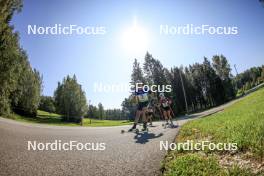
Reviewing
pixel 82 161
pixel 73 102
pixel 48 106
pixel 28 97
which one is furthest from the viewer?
pixel 48 106

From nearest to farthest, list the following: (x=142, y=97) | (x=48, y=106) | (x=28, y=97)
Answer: (x=142, y=97), (x=28, y=97), (x=48, y=106)

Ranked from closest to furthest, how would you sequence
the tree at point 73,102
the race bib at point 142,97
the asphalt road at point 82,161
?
the asphalt road at point 82,161 < the race bib at point 142,97 < the tree at point 73,102

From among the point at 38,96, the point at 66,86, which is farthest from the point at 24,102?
the point at 66,86

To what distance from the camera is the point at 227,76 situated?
278 feet

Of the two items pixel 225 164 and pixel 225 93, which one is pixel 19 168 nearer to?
pixel 225 164

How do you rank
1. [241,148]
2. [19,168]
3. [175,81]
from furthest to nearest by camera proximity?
[175,81], [241,148], [19,168]

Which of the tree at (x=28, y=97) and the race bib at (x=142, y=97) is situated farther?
the tree at (x=28, y=97)

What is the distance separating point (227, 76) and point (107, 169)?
89.8m

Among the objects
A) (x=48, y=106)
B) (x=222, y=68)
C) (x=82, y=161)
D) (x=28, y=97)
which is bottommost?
(x=82, y=161)

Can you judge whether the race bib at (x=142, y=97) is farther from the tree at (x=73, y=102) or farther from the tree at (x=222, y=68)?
the tree at (x=222, y=68)

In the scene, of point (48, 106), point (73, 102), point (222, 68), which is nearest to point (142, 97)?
point (73, 102)

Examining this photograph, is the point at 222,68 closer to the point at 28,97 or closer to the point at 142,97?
the point at 28,97

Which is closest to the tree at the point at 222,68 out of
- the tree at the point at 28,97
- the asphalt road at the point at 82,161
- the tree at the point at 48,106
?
the tree at the point at 28,97

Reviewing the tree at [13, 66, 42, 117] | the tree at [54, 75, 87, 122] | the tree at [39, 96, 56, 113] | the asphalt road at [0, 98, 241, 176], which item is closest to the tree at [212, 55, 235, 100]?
the tree at [54, 75, 87, 122]
